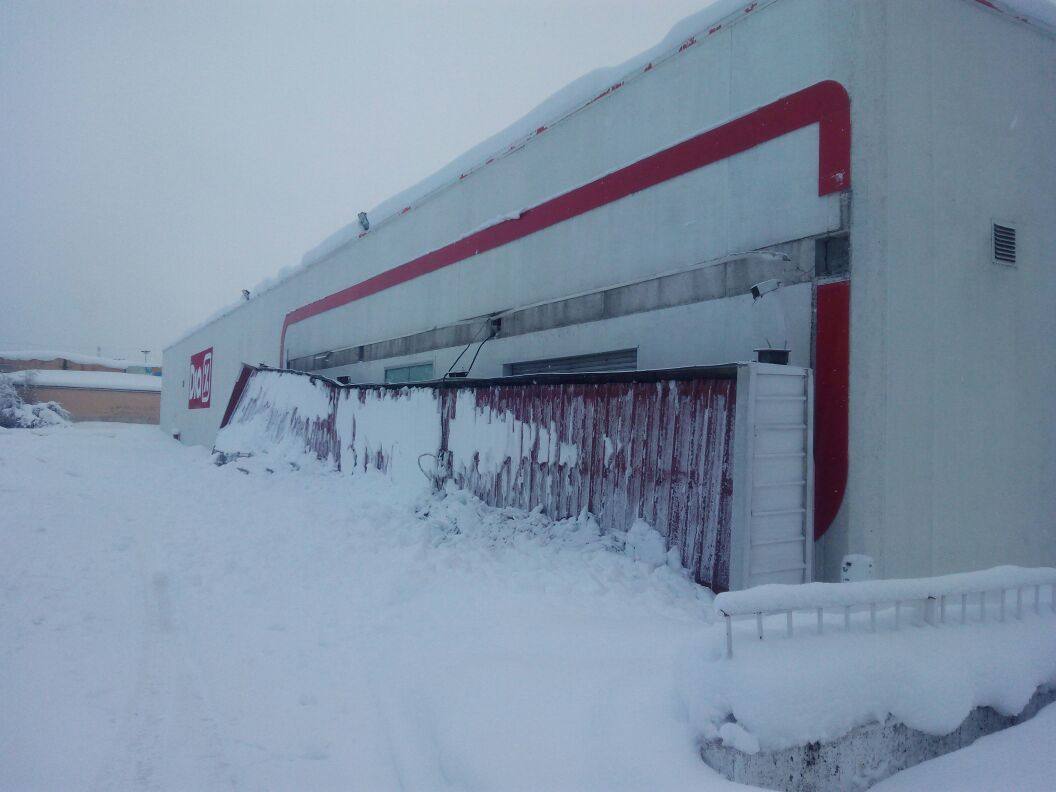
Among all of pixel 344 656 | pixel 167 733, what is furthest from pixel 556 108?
pixel 167 733

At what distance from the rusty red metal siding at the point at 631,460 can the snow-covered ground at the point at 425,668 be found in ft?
1.00

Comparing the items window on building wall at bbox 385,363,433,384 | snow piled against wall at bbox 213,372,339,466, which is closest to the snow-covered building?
window on building wall at bbox 385,363,433,384

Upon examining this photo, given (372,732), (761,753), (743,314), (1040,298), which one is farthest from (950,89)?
(372,732)

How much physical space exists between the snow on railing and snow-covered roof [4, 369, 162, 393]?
5367 cm

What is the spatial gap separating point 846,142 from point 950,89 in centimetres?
161

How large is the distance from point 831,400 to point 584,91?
20.5 feet

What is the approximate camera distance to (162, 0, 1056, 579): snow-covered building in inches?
255

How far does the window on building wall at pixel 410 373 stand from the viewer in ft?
45.7

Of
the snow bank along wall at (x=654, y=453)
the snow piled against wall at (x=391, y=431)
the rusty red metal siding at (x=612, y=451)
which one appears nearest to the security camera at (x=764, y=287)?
the snow bank along wall at (x=654, y=453)

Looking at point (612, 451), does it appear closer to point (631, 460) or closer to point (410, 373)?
point (631, 460)

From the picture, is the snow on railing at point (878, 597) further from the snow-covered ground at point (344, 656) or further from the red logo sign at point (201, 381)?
the red logo sign at point (201, 381)

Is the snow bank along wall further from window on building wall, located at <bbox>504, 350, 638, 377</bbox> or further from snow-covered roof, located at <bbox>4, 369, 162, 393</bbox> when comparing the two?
snow-covered roof, located at <bbox>4, 369, 162, 393</bbox>

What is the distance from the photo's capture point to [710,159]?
26.4 ft

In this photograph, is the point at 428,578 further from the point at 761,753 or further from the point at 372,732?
the point at 761,753
